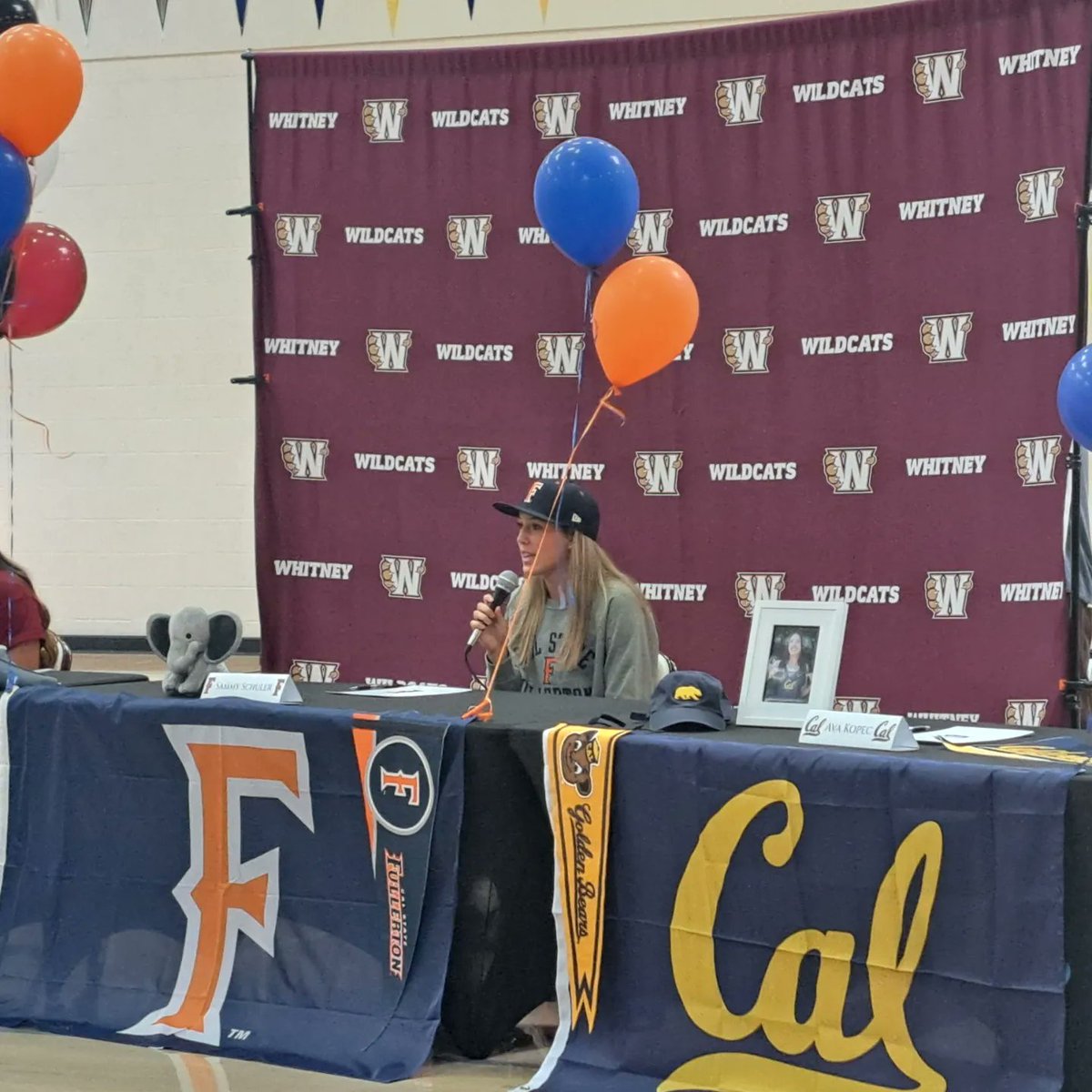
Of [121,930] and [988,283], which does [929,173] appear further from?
[121,930]

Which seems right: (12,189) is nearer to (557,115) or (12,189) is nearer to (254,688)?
(254,688)

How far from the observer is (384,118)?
4.91 metres

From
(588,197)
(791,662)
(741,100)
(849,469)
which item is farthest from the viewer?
(741,100)

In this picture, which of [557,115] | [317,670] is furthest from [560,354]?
[317,670]

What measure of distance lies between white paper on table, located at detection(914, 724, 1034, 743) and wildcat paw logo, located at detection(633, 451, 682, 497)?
2.20m

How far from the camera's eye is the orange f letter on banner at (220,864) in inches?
107

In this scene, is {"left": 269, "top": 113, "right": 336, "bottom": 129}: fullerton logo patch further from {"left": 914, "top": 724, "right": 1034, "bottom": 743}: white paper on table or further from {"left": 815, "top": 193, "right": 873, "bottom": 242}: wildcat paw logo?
{"left": 914, "top": 724, "right": 1034, "bottom": 743}: white paper on table

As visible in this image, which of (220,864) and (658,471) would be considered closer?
(220,864)

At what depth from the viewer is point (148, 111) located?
730 centimetres

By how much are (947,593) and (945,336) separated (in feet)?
2.62

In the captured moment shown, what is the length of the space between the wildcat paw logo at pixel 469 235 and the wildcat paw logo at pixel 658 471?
3.01 ft

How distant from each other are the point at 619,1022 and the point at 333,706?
839 mm

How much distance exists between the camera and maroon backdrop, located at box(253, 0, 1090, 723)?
13.8ft

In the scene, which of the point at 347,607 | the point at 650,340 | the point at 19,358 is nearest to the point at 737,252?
the point at 650,340
